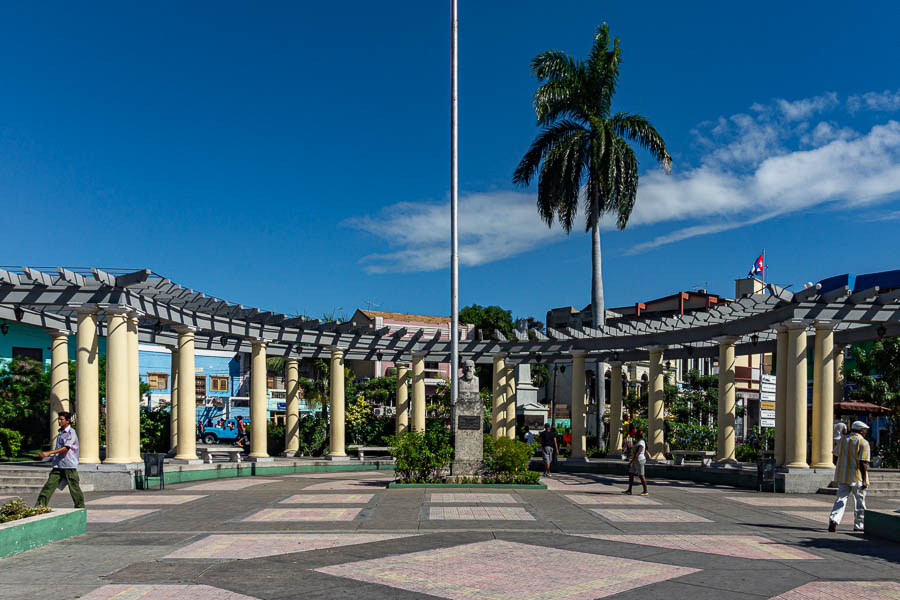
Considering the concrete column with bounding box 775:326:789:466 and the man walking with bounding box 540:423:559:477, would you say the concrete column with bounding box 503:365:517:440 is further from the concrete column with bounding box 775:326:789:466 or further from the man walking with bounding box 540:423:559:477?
the concrete column with bounding box 775:326:789:466

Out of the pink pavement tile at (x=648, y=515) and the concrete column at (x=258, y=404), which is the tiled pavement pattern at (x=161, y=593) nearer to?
the pink pavement tile at (x=648, y=515)

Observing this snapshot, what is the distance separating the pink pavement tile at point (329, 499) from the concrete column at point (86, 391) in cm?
507

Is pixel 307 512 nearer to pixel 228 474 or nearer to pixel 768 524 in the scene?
pixel 768 524

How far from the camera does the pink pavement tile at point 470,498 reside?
1565 cm

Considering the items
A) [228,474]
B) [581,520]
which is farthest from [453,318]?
[581,520]

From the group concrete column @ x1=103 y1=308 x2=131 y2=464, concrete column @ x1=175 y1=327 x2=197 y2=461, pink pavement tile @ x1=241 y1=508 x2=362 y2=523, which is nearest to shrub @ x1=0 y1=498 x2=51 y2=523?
pink pavement tile @ x1=241 y1=508 x2=362 y2=523

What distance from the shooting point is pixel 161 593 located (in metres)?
7.65

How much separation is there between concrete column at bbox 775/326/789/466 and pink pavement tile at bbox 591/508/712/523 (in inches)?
249

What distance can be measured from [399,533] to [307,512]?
2931 mm

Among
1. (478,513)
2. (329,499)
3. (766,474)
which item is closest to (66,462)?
(329,499)

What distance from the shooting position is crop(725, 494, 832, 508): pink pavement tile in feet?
53.2

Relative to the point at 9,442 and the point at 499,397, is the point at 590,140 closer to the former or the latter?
the point at 499,397

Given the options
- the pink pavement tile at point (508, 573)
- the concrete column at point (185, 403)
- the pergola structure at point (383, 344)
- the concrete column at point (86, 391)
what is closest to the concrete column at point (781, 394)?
the pergola structure at point (383, 344)

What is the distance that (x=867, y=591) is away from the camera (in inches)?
309
